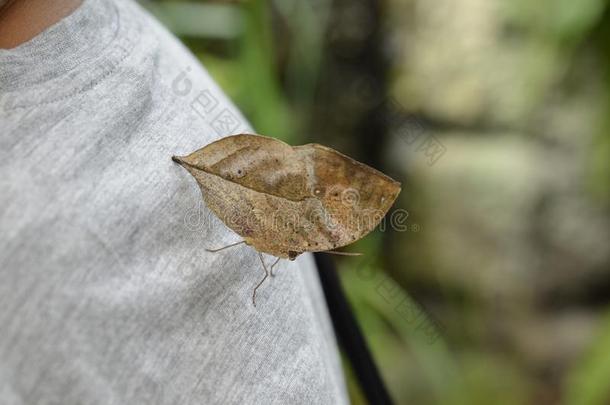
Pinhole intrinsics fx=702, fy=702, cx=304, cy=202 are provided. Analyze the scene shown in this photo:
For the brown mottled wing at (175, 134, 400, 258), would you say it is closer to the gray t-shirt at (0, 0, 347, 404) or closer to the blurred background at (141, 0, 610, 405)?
the gray t-shirt at (0, 0, 347, 404)

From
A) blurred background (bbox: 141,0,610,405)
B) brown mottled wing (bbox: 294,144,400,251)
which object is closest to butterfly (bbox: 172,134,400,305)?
brown mottled wing (bbox: 294,144,400,251)

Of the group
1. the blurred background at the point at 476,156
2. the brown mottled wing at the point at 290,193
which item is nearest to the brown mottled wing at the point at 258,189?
the brown mottled wing at the point at 290,193

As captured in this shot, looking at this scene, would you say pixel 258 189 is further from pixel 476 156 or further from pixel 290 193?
pixel 476 156

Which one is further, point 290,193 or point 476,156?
point 476,156

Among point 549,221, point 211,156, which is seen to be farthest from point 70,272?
point 549,221

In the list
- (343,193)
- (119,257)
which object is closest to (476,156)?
(343,193)

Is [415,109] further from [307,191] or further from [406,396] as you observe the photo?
[307,191]
